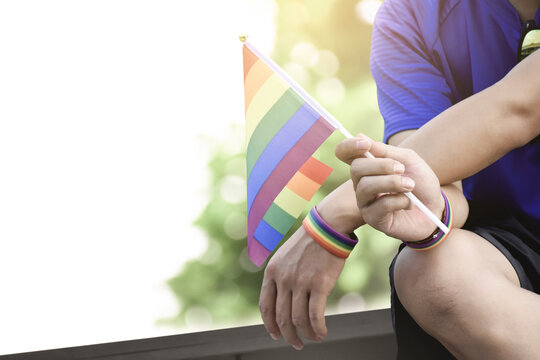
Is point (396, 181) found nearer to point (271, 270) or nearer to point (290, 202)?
point (290, 202)

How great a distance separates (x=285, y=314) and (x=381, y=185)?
0.36 meters

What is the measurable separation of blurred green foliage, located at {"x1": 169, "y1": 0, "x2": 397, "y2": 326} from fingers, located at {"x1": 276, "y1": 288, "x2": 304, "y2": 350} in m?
1.15

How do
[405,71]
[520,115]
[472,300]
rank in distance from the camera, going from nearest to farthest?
[472,300]
[520,115]
[405,71]

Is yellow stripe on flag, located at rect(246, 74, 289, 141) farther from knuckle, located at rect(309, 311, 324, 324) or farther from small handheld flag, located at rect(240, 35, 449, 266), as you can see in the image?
knuckle, located at rect(309, 311, 324, 324)

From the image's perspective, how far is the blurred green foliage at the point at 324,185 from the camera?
6.89ft

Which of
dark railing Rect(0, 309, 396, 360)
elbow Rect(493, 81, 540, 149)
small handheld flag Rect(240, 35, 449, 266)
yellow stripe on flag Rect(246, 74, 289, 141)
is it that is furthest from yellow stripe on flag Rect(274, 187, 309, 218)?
dark railing Rect(0, 309, 396, 360)

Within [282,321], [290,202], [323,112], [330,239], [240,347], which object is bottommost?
[240,347]

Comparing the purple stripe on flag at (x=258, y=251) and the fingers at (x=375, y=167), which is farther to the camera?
the purple stripe on flag at (x=258, y=251)

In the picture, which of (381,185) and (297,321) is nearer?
(381,185)

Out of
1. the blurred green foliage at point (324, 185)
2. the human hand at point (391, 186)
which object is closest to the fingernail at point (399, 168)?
the human hand at point (391, 186)

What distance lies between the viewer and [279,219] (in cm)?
84

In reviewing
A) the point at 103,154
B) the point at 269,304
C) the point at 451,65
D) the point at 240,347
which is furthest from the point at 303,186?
the point at 103,154

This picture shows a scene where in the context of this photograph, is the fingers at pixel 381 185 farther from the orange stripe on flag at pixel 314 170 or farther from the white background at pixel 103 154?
the white background at pixel 103 154

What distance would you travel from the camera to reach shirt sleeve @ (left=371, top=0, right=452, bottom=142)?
1083mm
